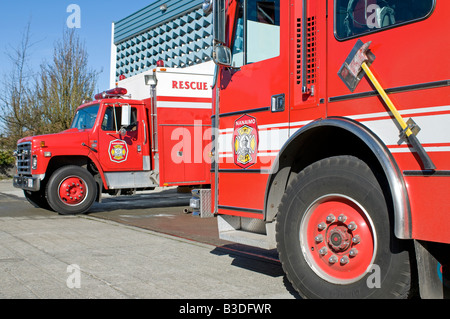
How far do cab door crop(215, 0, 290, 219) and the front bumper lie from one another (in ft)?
22.7

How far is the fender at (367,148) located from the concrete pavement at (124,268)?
3.07 ft

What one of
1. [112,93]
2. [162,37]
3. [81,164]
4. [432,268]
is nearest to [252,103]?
[432,268]

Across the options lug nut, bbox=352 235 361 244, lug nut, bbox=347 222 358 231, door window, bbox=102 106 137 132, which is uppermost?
door window, bbox=102 106 137 132

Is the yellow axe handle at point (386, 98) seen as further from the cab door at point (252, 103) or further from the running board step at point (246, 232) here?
the running board step at point (246, 232)

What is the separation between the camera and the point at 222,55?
4.72m

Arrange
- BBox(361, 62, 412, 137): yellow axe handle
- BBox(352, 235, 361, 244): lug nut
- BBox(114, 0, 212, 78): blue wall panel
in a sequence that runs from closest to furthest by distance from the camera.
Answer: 1. BBox(361, 62, 412, 137): yellow axe handle
2. BBox(352, 235, 361, 244): lug nut
3. BBox(114, 0, 212, 78): blue wall panel

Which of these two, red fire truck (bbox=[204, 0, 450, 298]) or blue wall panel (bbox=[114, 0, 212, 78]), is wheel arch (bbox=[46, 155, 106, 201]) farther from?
blue wall panel (bbox=[114, 0, 212, 78])

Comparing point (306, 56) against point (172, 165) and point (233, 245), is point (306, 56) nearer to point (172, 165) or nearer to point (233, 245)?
point (233, 245)

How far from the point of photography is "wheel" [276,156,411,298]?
3.22m

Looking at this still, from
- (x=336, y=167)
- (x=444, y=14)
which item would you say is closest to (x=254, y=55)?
(x=336, y=167)

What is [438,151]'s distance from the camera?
9.95 ft

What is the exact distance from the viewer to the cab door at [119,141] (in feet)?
37.0

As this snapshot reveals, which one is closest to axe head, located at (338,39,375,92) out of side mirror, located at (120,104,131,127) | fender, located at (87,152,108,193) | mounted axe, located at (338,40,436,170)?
mounted axe, located at (338,40,436,170)

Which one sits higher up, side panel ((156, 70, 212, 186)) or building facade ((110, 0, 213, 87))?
building facade ((110, 0, 213, 87))
